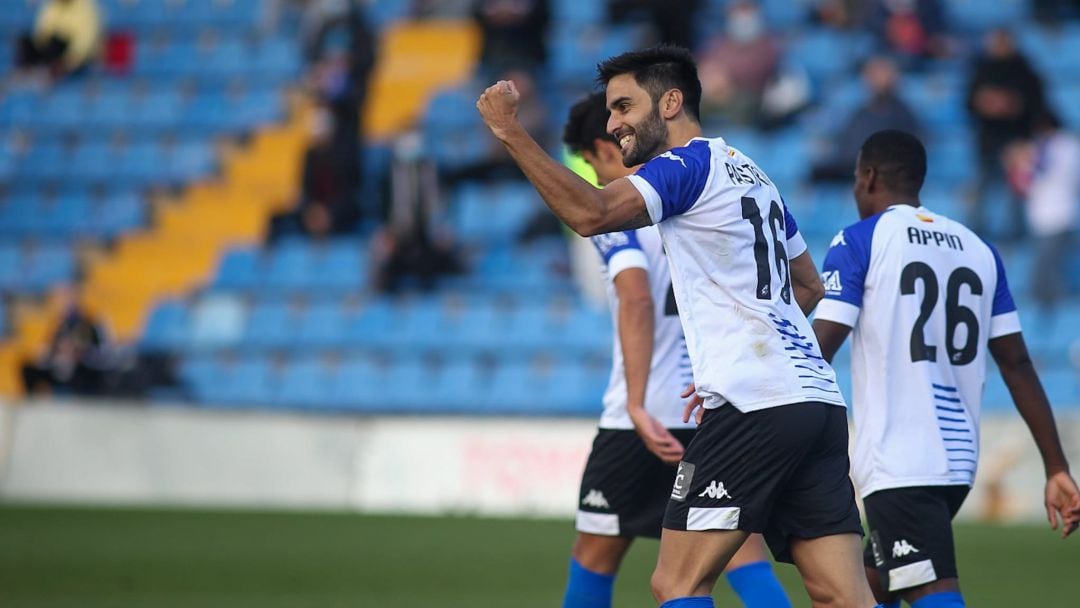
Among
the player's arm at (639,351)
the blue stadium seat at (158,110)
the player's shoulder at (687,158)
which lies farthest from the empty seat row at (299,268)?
the player's shoulder at (687,158)

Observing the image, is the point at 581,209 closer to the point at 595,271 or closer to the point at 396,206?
the point at 595,271

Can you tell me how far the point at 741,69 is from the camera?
696 inches

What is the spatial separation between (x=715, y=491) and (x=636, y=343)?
4.69 feet

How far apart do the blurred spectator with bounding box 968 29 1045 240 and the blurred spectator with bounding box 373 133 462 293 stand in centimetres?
582

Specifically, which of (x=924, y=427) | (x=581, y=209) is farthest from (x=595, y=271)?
(x=581, y=209)

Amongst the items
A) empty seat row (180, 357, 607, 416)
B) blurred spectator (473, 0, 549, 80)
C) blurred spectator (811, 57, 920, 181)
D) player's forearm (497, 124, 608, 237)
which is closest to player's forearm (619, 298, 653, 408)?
player's forearm (497, 124, 608, 237)

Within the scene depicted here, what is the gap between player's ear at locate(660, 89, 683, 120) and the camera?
17.1 feet

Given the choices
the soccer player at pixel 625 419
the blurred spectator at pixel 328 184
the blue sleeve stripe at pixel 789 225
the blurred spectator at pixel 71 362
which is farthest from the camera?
the blurred spectator at pixel 328 184

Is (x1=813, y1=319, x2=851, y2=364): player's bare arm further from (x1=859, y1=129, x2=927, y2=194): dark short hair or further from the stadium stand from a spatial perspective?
the stadium stand

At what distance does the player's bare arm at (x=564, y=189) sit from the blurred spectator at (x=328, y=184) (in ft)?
47.8

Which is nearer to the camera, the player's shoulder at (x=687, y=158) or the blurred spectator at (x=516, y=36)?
the player's shoulder at (x=687, y=158)

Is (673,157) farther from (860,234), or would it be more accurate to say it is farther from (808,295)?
(860,234)

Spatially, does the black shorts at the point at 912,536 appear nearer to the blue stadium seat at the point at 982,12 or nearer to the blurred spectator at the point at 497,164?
the blurred spectator at the point at 497,164

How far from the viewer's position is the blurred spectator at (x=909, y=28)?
58.4ft
